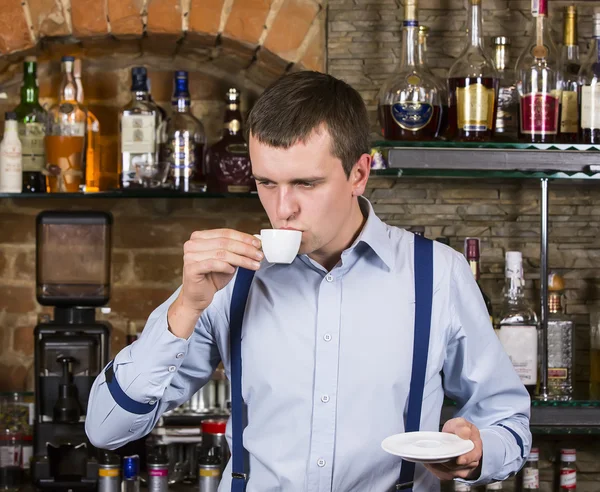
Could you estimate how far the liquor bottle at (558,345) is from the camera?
2213 mm

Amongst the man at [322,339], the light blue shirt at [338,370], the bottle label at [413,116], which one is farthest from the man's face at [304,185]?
the bottle label at [413,116]

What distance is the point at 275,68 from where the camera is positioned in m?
2.48

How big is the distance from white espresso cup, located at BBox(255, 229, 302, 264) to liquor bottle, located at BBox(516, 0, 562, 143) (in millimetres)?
1121

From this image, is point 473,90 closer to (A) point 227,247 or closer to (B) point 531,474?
(B) point 531,474

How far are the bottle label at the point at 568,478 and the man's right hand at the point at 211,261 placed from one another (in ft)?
4.63

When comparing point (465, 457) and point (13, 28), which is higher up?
point (13, 28)

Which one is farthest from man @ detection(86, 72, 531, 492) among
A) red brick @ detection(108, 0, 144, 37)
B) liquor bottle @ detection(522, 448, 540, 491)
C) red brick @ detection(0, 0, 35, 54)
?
red brick @ detection(0, 0, 35, 54)

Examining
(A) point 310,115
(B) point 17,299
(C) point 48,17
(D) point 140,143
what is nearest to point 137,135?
(D) point 140,143

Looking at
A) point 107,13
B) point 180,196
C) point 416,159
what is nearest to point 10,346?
point 180,196

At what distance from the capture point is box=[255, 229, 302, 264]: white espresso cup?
3.97 feet

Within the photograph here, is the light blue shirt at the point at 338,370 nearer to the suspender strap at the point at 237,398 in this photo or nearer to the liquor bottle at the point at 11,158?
the suspender strap at the point at 237,398

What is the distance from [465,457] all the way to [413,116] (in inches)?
44.5

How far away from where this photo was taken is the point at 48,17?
2.34m

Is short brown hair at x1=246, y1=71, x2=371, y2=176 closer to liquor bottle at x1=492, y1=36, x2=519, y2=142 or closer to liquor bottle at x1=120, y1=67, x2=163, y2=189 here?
liquor bottle at x1=492, y1=36, x2=519, y2=142
